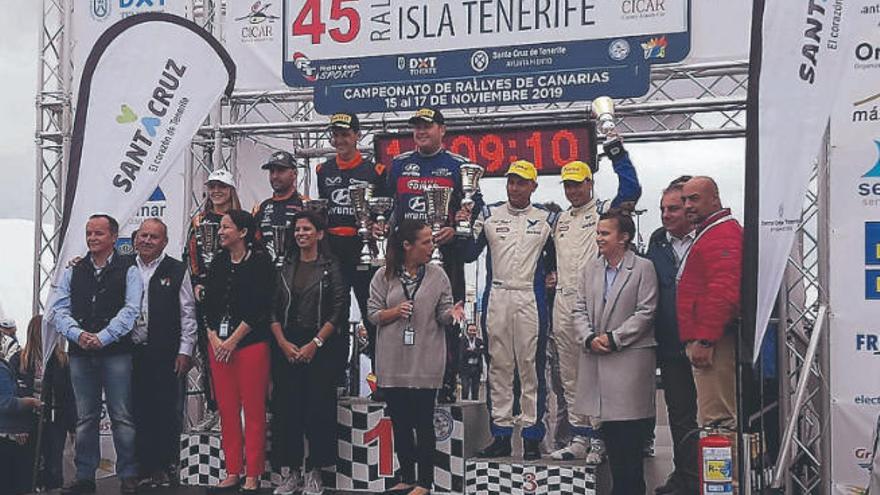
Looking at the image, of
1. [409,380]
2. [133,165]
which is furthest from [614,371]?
[133,165]

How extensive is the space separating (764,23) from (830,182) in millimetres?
Result: 1618

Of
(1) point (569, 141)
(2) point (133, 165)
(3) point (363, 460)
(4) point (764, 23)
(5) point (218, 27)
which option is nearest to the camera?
(4) point (764, 23)

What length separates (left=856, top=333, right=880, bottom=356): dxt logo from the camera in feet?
19.7

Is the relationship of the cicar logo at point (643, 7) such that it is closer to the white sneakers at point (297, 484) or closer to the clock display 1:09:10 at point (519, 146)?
the clock display 1:09:10 at point (519, 146)

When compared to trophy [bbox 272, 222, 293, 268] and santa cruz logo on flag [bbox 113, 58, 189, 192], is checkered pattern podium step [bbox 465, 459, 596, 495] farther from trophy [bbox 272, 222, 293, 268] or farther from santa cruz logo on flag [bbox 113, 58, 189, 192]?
santa cruz logo on flag [bbox 113, 58, 189, 192]

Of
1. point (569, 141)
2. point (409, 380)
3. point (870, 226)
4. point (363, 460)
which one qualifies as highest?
point (569, 141)

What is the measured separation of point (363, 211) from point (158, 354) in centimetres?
154

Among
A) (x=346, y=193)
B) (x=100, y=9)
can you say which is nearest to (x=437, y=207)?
(x=346, y=193)

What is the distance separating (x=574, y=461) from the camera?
19.3 feet

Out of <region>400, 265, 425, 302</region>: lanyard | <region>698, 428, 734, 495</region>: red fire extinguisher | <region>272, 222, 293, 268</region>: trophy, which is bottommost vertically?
<region>698, 428, 734, 495</region>: red fire extinguisher

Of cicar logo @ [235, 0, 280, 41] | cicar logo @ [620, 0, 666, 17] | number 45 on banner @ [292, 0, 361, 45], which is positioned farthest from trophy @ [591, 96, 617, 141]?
cicar logo @ [235, 0, 280, 41]

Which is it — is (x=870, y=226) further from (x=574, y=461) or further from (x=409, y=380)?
(x=409, y=380)

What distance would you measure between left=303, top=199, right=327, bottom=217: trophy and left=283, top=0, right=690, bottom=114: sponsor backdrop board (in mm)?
1872

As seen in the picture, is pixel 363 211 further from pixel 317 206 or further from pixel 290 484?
pixel 290 484
